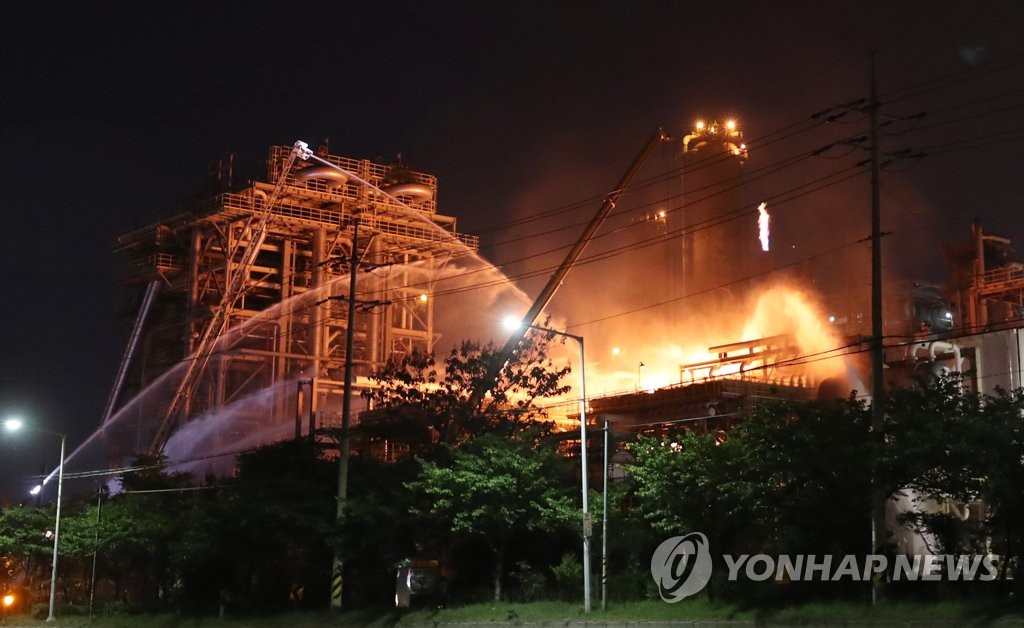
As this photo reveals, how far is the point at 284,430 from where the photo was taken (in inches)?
3383

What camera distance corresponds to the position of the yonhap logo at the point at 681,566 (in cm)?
3731

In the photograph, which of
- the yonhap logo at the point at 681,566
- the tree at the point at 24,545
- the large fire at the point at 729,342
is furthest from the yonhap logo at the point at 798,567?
the tree at the point at 24,545

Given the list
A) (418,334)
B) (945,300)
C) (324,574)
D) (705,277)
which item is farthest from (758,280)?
(324,574)

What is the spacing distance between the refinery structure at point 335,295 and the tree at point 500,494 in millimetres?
21758

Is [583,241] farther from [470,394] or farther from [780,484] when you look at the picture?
[780,484]

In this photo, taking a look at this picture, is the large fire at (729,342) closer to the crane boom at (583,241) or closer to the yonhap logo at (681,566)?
the crane boom at (583,241)

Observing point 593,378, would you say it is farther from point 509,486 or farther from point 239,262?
point 509,486

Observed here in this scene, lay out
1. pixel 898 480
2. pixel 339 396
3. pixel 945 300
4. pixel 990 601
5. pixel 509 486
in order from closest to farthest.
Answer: pixel 990 601 → pixel 898 480 → pixel 509 486 → pixel 945 300 → pixel 339 396

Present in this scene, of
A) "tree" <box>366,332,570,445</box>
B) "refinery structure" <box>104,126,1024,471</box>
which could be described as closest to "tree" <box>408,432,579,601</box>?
"tree" <box>366,332,570,445</box>

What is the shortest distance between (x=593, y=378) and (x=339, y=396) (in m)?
20.6

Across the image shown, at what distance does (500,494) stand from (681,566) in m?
7.71

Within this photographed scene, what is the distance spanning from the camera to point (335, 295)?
3366 inches

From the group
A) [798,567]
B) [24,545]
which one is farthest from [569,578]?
[24,545]

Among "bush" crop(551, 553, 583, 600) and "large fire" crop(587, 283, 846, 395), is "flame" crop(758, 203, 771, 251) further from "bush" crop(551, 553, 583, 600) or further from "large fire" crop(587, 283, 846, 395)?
"bush" crop(551, 553, 583, 600)
